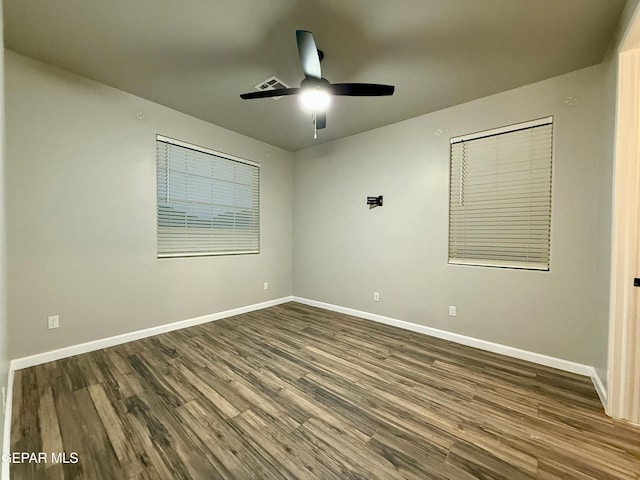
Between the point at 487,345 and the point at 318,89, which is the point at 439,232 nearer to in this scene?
the point at 487,345

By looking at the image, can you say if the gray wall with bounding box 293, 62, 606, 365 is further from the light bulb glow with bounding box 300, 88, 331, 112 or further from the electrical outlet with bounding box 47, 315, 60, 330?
the electrical outlet with bounding box 47, 315, 60, 330

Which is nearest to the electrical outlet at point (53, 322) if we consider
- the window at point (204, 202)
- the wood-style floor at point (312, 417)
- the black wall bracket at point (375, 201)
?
the wood-style floor at point (312, 417)

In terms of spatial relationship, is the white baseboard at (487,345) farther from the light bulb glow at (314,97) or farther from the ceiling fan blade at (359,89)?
the light bulb glow at (314,97)

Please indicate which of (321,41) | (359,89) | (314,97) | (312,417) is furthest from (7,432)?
(321,41)

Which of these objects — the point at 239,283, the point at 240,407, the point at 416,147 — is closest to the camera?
the point at 240,407

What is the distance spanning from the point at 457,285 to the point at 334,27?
9.34 feet

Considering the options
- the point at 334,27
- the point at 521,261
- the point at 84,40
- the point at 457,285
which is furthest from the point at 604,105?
the point at 84,40

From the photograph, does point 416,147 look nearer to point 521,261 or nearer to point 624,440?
point 521,261

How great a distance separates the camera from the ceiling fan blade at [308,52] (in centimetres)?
158

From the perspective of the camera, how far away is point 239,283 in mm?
4023

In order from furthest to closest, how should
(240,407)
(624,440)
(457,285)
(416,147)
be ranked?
(416,147) < (457,285) < (240,407) < (624,440)

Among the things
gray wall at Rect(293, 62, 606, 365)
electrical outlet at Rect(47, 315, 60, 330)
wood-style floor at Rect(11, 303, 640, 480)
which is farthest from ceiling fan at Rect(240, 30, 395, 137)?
electrical outlet at Rect(47, 315, 60, 330)

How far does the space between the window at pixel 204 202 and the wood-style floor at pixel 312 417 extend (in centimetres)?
140

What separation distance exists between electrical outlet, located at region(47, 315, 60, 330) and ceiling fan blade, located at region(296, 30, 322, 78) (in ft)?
10.6
